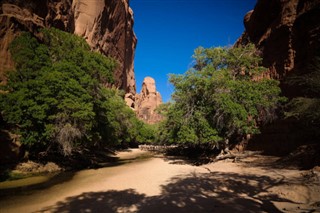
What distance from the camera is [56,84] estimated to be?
53.2 ft

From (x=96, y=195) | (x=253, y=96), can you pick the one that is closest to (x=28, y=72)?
(x=96, y=195)

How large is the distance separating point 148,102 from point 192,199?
365 ft

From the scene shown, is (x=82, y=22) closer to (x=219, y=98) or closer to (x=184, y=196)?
(x=219, y=98)

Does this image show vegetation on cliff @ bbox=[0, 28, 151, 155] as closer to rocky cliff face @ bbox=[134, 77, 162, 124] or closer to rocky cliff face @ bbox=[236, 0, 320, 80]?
rocky cliff face @ bbox=[236, 0, 320, 80]

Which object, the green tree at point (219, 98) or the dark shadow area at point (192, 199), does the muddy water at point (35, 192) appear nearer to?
the dark shadow area at point (192, 199)

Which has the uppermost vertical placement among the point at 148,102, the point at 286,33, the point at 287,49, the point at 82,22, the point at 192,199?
the point at 82,22

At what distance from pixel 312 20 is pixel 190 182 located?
19576 millimetres

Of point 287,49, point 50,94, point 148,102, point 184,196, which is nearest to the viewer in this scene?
point 184,196

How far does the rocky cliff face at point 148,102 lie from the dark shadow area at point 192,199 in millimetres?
102019

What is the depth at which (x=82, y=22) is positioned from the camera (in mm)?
45688

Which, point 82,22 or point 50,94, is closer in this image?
point 50,94

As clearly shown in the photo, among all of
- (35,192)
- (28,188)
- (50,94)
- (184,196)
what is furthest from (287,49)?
(28,188)

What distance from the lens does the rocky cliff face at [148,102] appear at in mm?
116250

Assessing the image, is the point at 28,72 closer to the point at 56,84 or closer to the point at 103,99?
the point at 56,84
